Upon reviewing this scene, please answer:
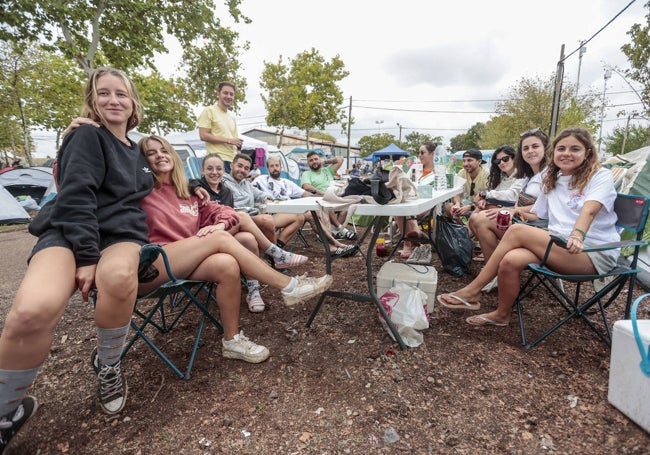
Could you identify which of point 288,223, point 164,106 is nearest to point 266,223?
point 288,223

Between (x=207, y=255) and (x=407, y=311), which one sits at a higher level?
(x=207, y=255)

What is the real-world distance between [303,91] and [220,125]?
15.3m

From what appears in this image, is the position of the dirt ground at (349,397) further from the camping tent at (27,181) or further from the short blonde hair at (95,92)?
the camping tent at (27,181)

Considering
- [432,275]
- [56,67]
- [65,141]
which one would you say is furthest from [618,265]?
[56,67]

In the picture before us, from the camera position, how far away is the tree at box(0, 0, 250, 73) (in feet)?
16.2

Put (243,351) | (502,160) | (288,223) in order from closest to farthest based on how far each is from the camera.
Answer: (243,351) → (502,160) → (288,223)

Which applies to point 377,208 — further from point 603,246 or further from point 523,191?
point 523,191

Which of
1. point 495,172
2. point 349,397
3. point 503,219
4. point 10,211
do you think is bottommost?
point 10,211


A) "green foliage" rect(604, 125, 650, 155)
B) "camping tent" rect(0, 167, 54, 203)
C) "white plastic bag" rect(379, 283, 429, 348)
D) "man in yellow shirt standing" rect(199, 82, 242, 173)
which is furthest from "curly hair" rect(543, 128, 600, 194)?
"green foliage" rect(604, 125, 650, 155)

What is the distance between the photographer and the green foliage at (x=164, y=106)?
11.6 m

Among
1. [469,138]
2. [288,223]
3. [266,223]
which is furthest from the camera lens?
[469,138]

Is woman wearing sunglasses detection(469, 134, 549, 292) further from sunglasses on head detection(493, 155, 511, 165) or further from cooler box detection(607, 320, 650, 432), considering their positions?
cooler box detection(607, 320, 650, 432)

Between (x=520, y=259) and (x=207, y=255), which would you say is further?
(x=520, y=259)

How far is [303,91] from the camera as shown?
17.5 meters
